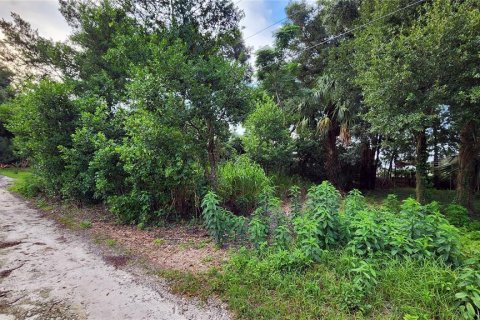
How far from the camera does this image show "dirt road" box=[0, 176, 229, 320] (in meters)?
2.33

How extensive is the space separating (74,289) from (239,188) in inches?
135

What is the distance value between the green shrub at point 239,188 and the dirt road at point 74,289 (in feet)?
8.49

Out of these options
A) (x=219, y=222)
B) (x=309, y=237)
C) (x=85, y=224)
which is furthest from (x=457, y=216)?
(x=85, y=224)

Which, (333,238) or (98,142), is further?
(98,142)

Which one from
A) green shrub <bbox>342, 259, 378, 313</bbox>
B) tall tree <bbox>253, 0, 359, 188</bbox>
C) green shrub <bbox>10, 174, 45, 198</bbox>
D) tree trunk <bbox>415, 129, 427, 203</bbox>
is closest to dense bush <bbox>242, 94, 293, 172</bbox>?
tall tree <bbox>253, 0, 359, 188</bbox>

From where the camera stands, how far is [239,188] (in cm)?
546

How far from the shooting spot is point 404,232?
2703 mm

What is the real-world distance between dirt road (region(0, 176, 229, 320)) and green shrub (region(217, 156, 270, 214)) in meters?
2.59

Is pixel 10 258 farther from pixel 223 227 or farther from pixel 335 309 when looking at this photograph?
pixel 335 309

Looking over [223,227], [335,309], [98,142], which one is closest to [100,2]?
[98,142]

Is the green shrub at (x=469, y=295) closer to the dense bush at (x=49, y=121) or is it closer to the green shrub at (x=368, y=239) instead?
the green shrub at (x=368, y=239)

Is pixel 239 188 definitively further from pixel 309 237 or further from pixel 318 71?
pixel 318 71

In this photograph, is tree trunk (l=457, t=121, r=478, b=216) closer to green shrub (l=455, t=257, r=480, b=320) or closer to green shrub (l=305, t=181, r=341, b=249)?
green shrub (l=305, t=181, r=341, b=249)

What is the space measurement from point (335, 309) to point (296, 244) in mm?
966
